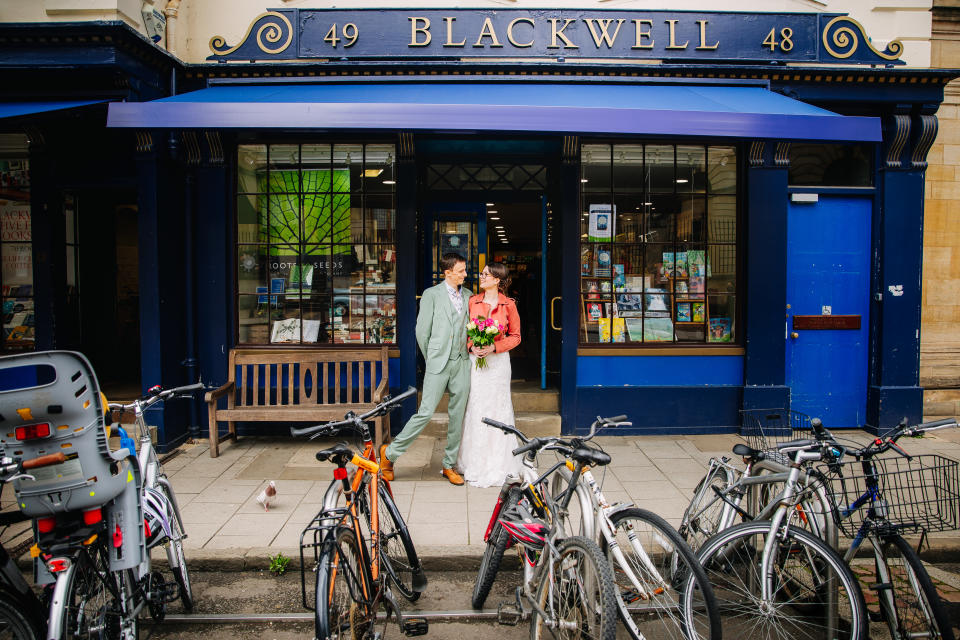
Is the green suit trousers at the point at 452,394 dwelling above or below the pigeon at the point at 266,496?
above

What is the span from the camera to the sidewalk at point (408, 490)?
4.18 meters

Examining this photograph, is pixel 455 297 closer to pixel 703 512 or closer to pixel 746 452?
pixel 703 512

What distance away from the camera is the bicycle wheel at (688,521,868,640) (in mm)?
2760

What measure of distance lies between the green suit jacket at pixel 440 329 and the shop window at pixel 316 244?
5.10 feet

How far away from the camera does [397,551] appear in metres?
3.61

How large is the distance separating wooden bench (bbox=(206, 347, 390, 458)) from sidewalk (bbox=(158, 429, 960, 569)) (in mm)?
455

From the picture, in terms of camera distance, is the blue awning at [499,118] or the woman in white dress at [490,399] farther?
the woman in white dress at [490,399]

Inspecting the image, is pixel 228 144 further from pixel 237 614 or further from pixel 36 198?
pixel 237 614

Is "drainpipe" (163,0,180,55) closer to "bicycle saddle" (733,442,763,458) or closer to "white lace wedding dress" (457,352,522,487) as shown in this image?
"white lace wedding dress" (457,352,522,487)

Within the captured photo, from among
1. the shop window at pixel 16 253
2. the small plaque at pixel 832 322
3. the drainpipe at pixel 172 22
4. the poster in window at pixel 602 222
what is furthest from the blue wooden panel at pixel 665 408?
the shop window at pixel 16 253

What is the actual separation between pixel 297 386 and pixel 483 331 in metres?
2.67

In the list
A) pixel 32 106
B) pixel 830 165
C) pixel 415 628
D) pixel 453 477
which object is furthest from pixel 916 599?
pixel 32 106

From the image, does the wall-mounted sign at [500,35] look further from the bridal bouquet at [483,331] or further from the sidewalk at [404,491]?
the sidewalk at [404,491]

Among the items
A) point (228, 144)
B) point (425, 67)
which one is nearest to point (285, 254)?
point (228, 144)
